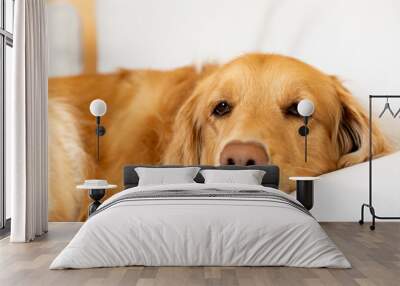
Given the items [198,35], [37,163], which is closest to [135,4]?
[198,35]

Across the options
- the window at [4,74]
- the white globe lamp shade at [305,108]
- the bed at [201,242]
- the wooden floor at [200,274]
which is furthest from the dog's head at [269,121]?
the bed at [201,242]

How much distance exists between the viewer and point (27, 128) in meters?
6.20

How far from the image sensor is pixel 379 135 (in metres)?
7.61

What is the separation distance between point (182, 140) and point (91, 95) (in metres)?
1.33

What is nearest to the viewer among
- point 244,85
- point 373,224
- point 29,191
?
point 29,191

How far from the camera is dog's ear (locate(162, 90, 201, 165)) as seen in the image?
7.62 metres

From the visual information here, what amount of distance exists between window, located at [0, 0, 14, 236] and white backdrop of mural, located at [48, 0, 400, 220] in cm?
90

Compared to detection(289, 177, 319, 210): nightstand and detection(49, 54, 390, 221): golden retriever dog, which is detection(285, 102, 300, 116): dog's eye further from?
detection(289, 177, 319, 210): nightstand

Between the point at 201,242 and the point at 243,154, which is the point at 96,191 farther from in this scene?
the point at 201,242

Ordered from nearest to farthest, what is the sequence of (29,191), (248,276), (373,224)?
1. (248,276)
2. (29,191)
3. (373,224)

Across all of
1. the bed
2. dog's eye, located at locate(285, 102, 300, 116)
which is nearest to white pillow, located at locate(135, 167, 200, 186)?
dog's eye, located at locate(285, 102, 300, 116)

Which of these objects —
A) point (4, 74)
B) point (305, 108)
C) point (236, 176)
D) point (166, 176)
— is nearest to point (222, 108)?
point (305, 108)

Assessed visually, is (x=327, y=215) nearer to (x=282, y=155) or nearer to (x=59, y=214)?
(x=282, y=155)

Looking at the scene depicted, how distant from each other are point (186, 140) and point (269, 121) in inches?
42.3
